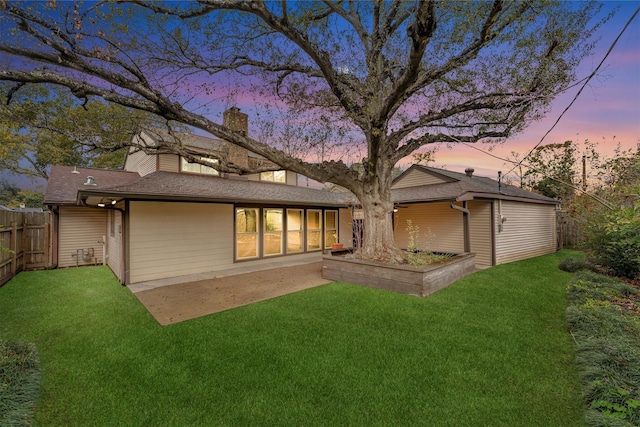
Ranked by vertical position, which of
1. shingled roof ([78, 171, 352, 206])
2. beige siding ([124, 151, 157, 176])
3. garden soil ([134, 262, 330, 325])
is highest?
beige siding ([124, 151, 157, 176])

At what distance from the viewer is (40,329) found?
410 cm

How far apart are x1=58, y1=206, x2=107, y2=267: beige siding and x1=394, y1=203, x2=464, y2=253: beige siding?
11950 millimetres

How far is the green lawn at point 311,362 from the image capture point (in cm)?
237

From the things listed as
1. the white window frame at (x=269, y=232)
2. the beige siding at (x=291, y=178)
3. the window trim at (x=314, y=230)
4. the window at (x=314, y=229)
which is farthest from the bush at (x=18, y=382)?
the beige siding at (x=291, y=178)

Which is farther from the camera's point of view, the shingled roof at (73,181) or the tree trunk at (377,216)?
the shingled roof at (73,181)

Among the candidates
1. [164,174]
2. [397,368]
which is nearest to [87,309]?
[164,174]

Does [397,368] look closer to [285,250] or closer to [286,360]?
[286,360]

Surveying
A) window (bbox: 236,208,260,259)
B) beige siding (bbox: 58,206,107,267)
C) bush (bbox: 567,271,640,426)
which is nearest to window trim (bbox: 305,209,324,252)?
window (bbox: 236,208,260,259)

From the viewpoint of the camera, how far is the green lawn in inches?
93.3

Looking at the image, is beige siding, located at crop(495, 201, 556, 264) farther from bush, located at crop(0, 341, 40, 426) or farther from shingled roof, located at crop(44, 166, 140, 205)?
shingled roof, located at crop(44, 166, 140, 205)

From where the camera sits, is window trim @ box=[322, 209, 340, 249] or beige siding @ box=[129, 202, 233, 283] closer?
beige siding @ box=[129, 202, 233, 283]

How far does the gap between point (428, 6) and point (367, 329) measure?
4557 mm

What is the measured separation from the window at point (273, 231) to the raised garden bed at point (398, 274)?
3.19 meters

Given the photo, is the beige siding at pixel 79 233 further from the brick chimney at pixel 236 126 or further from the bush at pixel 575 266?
the bush at pixel 575 266
